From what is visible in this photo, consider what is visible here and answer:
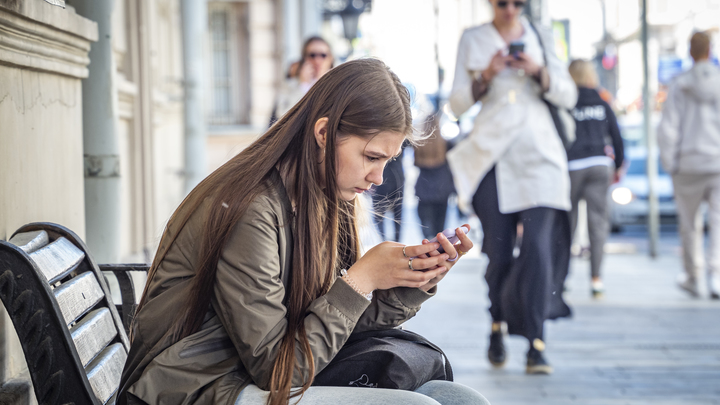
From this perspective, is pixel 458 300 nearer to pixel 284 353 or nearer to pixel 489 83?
pixel 489 83

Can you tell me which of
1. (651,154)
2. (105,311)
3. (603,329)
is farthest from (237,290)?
(651,154)

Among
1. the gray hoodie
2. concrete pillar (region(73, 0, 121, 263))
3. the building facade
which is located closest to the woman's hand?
the building facade

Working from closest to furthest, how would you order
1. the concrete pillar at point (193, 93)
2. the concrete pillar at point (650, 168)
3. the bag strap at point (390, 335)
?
the bag strap at point (390, 335), the concrete pillar at point (193, 93), the concrete pillar at point (650, 168)

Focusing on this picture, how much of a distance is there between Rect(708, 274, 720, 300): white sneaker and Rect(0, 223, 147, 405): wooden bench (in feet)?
19.4

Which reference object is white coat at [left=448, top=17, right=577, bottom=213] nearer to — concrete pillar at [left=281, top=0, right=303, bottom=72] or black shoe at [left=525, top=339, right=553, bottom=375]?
black shoe at [left=525, top=339, right=553, bottom=375]

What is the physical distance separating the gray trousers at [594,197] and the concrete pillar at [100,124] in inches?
196

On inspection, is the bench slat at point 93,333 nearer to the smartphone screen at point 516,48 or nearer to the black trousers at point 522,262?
the black trousers at point 522,262

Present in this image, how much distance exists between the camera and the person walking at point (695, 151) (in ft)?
23.3

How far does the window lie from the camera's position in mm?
15883

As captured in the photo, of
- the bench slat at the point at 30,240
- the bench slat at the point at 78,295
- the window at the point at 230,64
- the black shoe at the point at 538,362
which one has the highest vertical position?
the window at the point at 230,64

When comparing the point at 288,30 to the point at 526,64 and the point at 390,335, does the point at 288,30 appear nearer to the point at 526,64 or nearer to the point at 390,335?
the point at 526,64

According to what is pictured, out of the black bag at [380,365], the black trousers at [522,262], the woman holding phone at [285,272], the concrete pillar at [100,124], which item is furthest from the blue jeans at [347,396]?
the black trousers at [522,262]

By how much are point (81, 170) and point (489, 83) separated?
8.69 ft

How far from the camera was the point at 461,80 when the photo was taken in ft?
16.3
